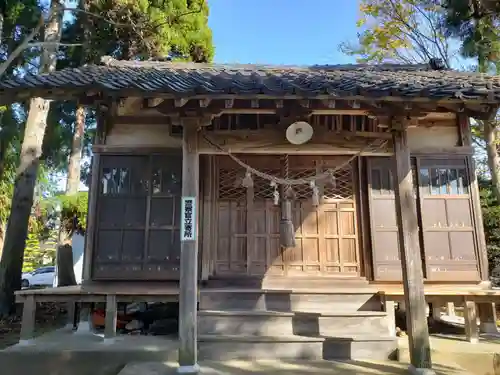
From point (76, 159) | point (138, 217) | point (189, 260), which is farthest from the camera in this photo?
point (76, 159)

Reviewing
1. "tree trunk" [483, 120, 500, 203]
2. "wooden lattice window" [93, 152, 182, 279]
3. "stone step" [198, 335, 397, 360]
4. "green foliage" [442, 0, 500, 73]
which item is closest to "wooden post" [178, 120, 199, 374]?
"stone step" [198, 335, 397, 360]

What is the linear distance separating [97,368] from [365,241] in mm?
4676

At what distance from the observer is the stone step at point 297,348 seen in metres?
5.19

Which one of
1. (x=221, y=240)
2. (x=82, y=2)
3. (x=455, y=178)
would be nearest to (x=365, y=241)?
(x=455, y=178)

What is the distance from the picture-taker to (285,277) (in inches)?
260

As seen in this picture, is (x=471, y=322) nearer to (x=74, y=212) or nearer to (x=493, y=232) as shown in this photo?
(x=493, y=232)

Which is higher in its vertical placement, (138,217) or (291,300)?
(138,217)

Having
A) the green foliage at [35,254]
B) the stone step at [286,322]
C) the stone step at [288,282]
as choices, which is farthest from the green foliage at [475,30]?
the green foliage at [35,254]

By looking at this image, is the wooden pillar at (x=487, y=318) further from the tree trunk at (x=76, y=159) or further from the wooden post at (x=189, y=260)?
the tree trunk at (x=76, y=159)

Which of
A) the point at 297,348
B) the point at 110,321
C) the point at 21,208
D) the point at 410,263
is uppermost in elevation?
the point at 21,208

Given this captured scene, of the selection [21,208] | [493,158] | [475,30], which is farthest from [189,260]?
[475,30]

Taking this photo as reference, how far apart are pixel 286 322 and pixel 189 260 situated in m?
2.01

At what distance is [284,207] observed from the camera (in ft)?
21.8

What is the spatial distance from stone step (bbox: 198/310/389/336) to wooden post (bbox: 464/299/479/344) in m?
1.30
